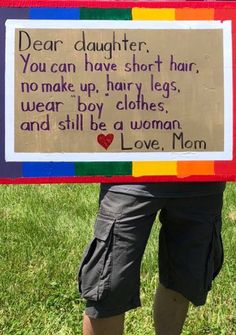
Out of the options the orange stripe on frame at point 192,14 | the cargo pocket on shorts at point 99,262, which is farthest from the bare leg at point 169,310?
the orange stripe on frame at point 192,14

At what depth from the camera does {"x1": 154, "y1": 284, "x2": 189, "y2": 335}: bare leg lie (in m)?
2.24

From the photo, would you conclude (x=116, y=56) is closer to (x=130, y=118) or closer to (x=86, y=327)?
(x=130, y=118)

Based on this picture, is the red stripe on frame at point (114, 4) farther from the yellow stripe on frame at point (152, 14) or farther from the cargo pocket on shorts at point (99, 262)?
the cargo pocket on shorts at point (99, 262)

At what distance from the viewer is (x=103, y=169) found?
6.13 ft

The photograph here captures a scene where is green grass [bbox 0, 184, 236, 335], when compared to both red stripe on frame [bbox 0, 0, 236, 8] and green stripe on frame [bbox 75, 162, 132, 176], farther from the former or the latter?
red stripe on frame [bbox 0, 0, 236, 8]

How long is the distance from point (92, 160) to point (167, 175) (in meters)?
0.25

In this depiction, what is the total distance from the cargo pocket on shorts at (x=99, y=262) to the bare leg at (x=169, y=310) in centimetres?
41

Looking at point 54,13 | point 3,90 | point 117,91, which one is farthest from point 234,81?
point 3,90

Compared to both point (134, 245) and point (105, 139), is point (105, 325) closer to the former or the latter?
point (134, 245)

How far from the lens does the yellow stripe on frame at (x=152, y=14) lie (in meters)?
1.83

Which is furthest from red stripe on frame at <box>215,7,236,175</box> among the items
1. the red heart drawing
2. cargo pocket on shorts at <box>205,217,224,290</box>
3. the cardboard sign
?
the red heart drawing

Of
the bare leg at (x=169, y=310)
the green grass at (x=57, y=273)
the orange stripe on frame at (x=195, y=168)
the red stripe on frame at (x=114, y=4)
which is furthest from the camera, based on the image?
the green grass at (x=57, y=273)

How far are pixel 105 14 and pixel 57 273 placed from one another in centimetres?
158

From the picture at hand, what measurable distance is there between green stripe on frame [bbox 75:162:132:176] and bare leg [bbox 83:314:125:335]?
0.51m
